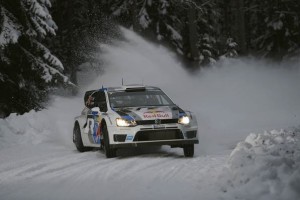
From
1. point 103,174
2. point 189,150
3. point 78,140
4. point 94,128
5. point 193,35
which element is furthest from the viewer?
point 193,35

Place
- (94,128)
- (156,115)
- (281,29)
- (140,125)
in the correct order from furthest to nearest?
(281,29) < (94,128) < (156,115) < (140,125)

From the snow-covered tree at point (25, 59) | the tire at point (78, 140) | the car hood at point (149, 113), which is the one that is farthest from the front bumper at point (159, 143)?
the snow-covered tree at point (25, 59)

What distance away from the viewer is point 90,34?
115ft

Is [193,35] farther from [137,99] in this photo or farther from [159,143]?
[159,143]

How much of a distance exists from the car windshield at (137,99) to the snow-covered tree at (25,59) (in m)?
6.60

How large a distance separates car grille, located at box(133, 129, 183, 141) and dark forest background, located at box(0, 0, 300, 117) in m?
8.26

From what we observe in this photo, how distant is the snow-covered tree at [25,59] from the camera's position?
63.3 feet

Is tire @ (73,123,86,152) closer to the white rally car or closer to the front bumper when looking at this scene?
the white rally car

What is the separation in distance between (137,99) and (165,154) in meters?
1.49

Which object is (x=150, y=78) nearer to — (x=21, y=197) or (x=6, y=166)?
(x=6, y=166)

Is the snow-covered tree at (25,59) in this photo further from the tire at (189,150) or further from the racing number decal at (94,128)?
the tire at (189,150)

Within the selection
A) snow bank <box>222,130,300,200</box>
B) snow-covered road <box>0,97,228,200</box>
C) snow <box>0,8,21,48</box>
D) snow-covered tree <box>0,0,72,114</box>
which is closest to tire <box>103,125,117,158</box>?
snow-covered road <box>0,97,228,200</box>

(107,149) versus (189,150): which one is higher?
(107,149)

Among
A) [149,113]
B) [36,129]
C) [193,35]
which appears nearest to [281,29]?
[193,35]
